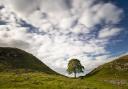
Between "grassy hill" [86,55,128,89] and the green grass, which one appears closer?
the green grass

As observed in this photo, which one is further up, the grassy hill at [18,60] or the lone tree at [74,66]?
the grassy hill at [18,60]

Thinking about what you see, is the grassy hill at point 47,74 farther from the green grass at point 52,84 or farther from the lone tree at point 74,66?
the lone tree at point 74,66

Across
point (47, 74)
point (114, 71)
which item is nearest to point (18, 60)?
point (47, 74)

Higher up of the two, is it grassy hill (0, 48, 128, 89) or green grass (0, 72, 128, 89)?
grassy hill (0, 48, 128, 89)

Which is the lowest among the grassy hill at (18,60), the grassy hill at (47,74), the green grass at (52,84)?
the green grass at (52,84)

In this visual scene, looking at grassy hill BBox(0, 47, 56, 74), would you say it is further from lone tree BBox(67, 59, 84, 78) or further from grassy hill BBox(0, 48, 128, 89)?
lone tree BBox(67, 59, 84, 78)

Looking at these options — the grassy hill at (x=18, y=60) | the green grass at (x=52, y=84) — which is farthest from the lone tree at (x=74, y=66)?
the green grass at (x=52, y=84)

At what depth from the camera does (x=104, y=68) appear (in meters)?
148

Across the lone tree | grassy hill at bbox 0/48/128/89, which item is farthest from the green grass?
the lone tree

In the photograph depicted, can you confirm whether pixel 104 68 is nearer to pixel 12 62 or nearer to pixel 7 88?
pixel 12 62

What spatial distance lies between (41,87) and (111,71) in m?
72.0

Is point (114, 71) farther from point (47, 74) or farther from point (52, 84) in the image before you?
point (52, 84)

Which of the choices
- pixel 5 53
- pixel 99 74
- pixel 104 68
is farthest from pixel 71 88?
pixel 5 53

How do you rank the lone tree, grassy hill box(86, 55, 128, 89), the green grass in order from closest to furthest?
the green grass
grassy hill box(86, 55, 128, 89)
the lone tree
